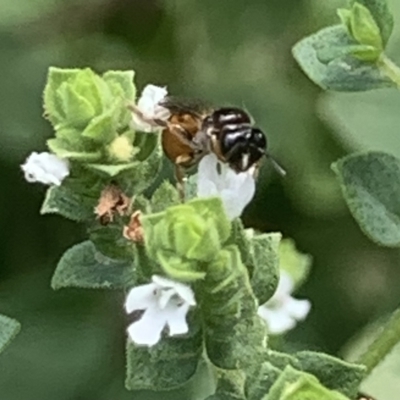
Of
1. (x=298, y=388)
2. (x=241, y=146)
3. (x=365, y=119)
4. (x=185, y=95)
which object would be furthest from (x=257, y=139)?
(x=185, y=95)

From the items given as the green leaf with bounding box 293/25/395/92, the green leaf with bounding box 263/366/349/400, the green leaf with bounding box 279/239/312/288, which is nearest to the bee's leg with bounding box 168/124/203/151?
the green leaf with bounding box 293/25/395/92

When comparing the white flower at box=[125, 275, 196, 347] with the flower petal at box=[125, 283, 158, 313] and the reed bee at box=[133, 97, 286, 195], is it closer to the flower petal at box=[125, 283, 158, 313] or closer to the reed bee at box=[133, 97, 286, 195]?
the flower petal at box=[125, 283, 158, 313]

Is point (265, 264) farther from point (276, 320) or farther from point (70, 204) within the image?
point (276, 320)

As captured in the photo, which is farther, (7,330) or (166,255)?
(7,330)

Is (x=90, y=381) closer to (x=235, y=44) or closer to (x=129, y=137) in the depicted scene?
(x=235, y=44)

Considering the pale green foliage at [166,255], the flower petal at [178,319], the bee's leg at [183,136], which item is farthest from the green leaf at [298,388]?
the bee's leg at [183,136]

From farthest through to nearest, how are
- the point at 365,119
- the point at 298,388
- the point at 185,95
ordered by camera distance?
1. the point at 185,95
2. the point at 365,119
3. the point at 298,388

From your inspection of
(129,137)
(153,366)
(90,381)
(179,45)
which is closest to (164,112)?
(129,137)
